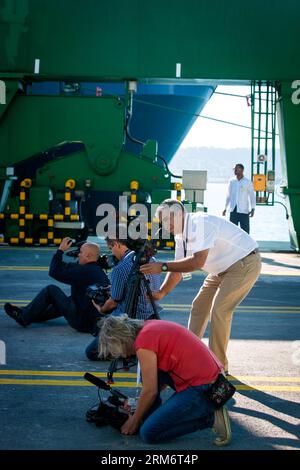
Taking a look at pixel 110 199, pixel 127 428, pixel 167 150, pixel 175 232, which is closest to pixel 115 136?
pixel 110 199

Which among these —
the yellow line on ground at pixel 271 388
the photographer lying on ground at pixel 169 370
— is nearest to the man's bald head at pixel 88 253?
the yellow line on ground at pixel 271 388

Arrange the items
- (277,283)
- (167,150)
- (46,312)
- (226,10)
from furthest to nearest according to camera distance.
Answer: (167,150)
(226,10)
(277,283)
(46,312)

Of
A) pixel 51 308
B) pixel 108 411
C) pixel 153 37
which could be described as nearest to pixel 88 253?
pixel 51 308

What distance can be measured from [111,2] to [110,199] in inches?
177

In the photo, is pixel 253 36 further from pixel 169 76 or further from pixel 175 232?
pixel 175 232

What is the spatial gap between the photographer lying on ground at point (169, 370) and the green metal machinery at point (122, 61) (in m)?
12.6

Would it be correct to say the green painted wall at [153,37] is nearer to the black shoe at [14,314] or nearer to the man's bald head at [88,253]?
the man's bald head at [88,253]

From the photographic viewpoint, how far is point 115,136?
18.3 meters

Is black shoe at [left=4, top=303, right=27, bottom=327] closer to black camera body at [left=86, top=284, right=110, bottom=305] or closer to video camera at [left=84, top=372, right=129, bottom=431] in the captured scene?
black camera body at [left=86, top=284, right=110, bottom=305]

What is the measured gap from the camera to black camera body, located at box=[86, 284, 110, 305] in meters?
8.05

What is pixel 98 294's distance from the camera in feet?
26.5

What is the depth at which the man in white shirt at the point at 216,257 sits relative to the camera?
271 inches

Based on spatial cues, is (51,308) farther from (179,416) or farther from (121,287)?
(179,416)

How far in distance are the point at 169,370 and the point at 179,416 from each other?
31 cm
